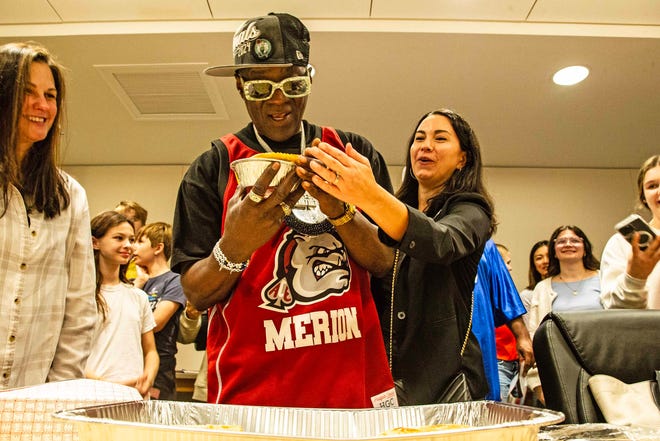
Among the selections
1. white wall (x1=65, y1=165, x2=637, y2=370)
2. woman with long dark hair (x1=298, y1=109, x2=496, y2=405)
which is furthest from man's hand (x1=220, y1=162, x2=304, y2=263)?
white wall (x1=65, y1=165, x2=637, y2=370)

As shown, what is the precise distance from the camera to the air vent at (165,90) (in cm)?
333

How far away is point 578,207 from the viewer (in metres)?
4.83

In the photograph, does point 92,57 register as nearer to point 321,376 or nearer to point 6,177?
point 6,177

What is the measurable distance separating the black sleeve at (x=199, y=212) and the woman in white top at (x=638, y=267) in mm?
1324

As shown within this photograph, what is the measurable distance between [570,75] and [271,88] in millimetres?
2902

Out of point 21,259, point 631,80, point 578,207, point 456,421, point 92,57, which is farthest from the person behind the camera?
point 578,207

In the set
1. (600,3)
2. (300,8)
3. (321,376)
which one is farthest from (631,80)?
(321,376)

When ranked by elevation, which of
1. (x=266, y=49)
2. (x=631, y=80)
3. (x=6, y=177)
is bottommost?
(x=6, y=177)

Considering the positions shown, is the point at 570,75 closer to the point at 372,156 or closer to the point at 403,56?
the point at 403,56

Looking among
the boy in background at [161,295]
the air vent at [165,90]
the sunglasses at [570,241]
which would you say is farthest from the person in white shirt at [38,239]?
the sunglasses at [570,241]

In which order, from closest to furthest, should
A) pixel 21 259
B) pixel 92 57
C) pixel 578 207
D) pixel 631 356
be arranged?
pixel 631 356 < pixel 21 259 < pixel 92 57 < pixel 578 207

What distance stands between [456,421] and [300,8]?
8.60 feet

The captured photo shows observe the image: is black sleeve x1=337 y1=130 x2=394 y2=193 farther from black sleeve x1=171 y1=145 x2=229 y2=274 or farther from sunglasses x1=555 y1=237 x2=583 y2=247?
sunglasses x1=555 y1=237 x2=583 y2=247

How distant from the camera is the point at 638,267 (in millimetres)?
1779
